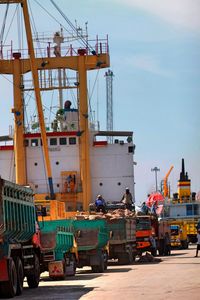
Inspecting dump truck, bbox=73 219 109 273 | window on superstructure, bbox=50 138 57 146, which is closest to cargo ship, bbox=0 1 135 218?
window on superstructure, bbox=50 138 57 146

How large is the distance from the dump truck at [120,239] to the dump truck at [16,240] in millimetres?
9326

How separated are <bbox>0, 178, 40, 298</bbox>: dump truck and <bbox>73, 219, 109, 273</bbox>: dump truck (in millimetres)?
5313

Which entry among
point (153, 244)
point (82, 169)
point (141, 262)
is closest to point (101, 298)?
point (141, 262)

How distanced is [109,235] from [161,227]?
38.0 ft

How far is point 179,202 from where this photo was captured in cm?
6122

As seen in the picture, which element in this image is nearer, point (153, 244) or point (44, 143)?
point (153, 244)

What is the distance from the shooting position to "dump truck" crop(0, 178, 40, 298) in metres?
20.0

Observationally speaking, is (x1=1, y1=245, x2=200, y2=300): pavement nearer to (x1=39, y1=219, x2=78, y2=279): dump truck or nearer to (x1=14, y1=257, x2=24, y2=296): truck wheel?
(x1=14, y1=257, x2=24, y2=296): truck wheel

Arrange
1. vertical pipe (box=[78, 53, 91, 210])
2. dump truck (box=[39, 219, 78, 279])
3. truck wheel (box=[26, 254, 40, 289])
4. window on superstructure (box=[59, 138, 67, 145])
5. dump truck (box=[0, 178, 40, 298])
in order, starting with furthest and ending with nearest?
window on superstructure (box=[59, 138, 67, 145]) < vertical pipe (box=[78, 53, 91, 210]) < dump truck (box=[39, 219, 78, 279]) < truck wheel (box=[26, 254, 40, 289]) < dump truck (box=[0, 178, 40, 298])

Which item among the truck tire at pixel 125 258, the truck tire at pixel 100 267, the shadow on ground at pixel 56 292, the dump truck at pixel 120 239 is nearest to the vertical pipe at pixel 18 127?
the dump truck at pixel 120 239

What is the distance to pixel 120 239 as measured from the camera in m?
33.8

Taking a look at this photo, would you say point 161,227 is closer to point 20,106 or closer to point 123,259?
point 123,259

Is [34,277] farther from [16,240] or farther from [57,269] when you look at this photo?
[57,269]

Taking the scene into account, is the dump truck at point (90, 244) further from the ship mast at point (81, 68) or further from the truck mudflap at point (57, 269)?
the ship mast at point (81, 68)
